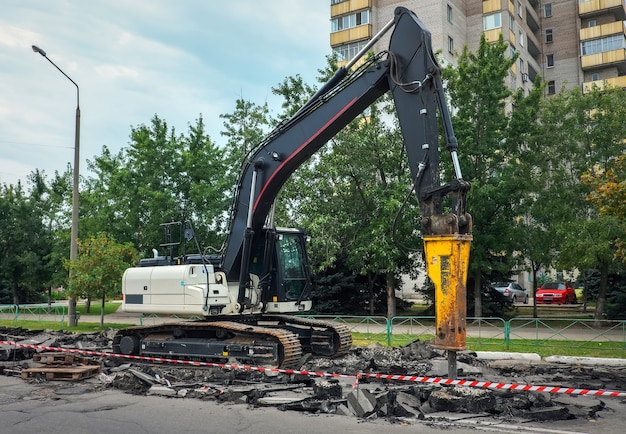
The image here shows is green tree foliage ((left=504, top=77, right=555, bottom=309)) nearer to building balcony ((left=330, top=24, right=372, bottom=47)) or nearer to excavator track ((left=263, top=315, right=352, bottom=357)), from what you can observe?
excavator track ((left=263, top=315, right=352, bottom=357))

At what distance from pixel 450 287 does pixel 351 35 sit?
1618 inches

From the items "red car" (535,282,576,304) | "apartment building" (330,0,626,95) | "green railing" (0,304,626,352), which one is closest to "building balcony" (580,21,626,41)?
"apartment building" (330,0,626,95)

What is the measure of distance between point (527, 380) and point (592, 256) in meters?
11.3

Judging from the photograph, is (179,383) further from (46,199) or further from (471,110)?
(46,199)

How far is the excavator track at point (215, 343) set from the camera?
38.6 feet

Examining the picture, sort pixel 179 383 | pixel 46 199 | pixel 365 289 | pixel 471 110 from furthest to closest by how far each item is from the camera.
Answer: pixel 46 199 < pixel 365 289 < pixel 471 110 < pixel 179 383

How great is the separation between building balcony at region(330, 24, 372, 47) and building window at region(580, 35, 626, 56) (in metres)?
23.1

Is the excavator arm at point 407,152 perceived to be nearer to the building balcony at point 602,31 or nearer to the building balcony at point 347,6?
the building balcony at point 347,6

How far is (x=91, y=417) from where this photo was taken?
8.18 metres

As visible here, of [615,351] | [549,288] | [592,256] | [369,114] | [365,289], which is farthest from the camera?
[549,288]

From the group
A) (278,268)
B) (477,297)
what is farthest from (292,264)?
(477,297)

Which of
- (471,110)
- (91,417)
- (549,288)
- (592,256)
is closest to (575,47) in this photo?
(549,288)

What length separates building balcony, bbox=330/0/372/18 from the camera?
45.8 m

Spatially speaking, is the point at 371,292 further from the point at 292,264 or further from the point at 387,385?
the point at 387,385
